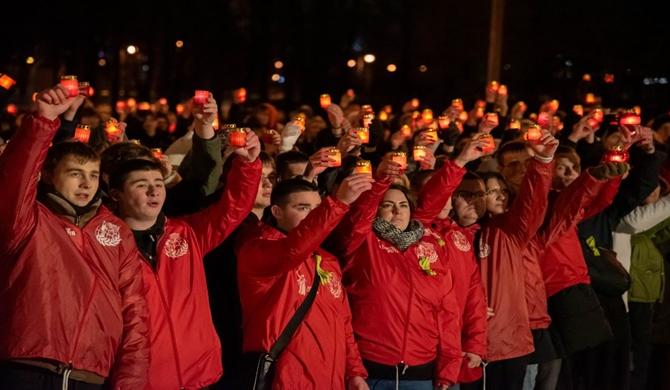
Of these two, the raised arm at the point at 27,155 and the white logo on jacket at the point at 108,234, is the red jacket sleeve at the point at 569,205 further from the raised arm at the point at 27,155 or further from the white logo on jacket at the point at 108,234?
the raised arm at the point at 27,155

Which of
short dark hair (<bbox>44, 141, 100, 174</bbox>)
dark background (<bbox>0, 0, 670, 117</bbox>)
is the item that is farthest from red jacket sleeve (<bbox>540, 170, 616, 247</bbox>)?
dark background (<bbox>0, 0, 670, 117</bbox>)

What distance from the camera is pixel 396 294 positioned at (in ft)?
22.5

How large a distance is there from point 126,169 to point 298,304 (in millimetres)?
1202

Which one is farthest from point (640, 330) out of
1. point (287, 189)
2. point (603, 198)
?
point (287, 189)

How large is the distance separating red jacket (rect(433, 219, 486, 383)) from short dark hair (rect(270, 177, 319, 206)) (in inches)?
47.5

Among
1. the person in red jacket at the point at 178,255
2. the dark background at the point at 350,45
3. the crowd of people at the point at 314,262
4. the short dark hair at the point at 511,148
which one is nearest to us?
the crowd of people at the point at 314,262

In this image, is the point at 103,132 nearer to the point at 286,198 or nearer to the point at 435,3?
the point at 286,198

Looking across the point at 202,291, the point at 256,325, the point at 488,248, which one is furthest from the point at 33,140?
the point at 488,248

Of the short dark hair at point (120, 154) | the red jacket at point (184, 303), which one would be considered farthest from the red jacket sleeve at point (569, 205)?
the short dark hair at point (120, 154)

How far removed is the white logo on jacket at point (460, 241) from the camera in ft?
24.5

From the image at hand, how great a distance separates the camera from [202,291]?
19.9 feet

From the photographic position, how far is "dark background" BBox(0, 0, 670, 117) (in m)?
22.6

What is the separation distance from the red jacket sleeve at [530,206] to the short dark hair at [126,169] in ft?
8.70

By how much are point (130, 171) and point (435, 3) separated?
24.6 m
